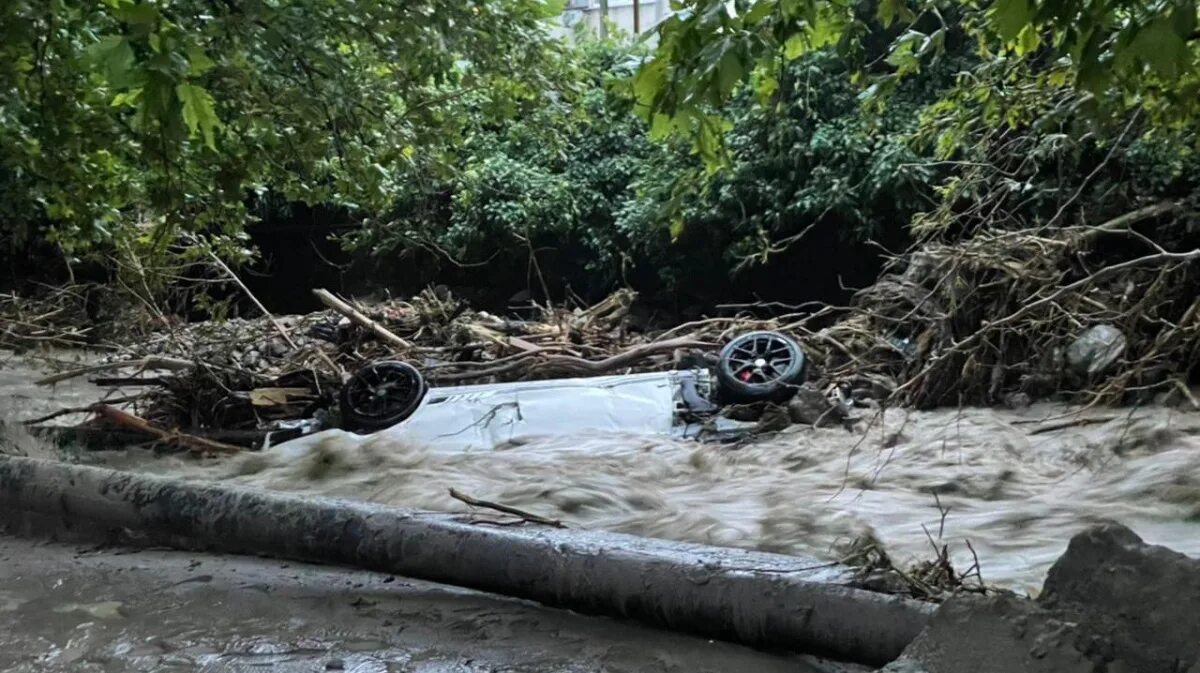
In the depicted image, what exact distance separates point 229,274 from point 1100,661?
679 cm

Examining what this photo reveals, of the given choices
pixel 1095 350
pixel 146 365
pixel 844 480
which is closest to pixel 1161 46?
pixel 844 480

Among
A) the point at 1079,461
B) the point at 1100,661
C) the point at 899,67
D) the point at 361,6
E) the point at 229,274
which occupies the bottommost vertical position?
the point at 1079,461

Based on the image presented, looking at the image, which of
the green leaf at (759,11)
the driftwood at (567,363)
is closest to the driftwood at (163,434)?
the driftwood at (567,363)

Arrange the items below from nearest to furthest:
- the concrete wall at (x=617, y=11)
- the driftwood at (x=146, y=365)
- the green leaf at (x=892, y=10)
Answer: the green leaf at (x=892, y=10) → the driftwood at (x=146, y=365) → the concrete wall at (x=617, y=11)

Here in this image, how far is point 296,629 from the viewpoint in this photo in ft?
7.97

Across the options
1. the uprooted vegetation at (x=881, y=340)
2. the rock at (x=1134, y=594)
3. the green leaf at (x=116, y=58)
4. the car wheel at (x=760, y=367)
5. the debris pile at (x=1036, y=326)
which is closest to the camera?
the rock at (x=1134, y=594)

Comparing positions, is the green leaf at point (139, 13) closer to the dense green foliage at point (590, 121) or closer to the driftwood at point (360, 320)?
the dense green foliage at point (590, 121)

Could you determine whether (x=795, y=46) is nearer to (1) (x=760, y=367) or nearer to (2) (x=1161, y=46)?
(2) (x=1161, y=46)

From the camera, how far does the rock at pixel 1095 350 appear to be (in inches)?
195

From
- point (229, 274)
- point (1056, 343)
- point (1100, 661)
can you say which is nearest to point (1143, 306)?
point (1056, 343)

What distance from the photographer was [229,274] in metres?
7.34

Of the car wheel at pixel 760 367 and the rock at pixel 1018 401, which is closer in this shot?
the rock at pixel 1018 401

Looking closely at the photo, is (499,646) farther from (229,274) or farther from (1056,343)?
(229,274)

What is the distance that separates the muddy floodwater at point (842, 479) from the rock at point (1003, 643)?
81 cm
